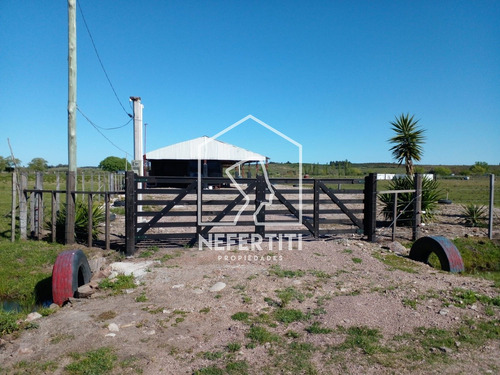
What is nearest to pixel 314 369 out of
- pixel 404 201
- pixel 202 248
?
pixel 202 248

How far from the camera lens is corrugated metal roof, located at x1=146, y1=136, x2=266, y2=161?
97.9 feet

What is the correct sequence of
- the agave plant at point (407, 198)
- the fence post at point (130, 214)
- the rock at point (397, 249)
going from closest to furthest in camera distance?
the fence post at point (130, 214) → the rock at point (397, 249) → the agave plant at point (407, 198)

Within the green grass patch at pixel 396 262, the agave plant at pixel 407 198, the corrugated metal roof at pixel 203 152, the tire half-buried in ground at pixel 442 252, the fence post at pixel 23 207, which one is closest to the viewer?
the green grass patch at pixel 396 262

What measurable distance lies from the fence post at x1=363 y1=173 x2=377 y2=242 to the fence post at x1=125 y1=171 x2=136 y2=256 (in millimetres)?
6009

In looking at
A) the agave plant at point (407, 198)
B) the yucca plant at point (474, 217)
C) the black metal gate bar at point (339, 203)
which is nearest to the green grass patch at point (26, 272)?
the black metal gate bar at point (339, 203)

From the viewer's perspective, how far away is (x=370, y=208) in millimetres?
9992

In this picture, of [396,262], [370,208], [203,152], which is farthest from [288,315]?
[203,152]

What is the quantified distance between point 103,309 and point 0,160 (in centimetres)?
5000

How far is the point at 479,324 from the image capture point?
466 centimetres

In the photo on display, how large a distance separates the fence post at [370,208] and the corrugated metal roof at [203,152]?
1982cm

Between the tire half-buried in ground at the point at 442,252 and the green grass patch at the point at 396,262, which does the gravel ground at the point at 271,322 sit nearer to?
the green grass patch at the point at 396,262

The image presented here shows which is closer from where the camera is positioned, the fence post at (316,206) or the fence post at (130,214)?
the fence post at (130,214)

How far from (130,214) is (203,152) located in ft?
70.8

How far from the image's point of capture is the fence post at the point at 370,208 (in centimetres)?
996
